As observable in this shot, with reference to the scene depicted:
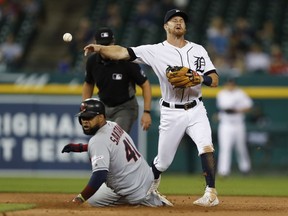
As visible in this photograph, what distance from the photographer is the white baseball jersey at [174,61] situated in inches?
385

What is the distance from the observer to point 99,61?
10984mm

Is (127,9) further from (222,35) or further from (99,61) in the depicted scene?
(99,61)

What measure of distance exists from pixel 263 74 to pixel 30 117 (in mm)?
4574

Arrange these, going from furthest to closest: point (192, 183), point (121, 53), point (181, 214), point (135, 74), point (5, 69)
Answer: point (5, 69) → point (192, 183) → point (135, 74) → point (121, 53) → point (181, 214)

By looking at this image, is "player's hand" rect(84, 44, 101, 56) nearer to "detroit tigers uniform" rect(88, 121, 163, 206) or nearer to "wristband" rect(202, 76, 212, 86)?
"detroit tigers uniform" rect(88, 121, 163, 206)

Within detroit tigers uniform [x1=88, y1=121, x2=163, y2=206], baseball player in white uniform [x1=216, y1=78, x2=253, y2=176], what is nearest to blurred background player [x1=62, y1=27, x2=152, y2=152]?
detroit tigers uniform [x1=88, y1=121, x2=163, y2=206]

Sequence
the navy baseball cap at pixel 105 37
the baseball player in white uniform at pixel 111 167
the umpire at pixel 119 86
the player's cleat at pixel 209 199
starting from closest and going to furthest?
the baseball player in white uniform at pixel 111 167 → the player's cleat at pixel 209 199 → the navy baseball cap at pixel 105 37 → the umpire at pixel 119 86

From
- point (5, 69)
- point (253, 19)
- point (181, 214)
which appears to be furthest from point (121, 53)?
point (253, 19)

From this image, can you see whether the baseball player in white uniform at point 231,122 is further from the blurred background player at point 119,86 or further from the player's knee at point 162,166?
the player's knee at point 162,166

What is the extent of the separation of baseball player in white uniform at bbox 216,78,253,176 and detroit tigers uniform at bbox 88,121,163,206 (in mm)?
7165

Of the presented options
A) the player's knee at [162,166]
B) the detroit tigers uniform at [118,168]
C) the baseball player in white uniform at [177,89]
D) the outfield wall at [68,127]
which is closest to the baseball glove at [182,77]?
the baseball player in white uniform at [177,89]

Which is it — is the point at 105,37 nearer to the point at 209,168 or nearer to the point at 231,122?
the point at 209,168

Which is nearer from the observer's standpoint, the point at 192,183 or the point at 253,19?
the point at 192,183

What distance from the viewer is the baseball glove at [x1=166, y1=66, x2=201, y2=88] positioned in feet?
30.9
